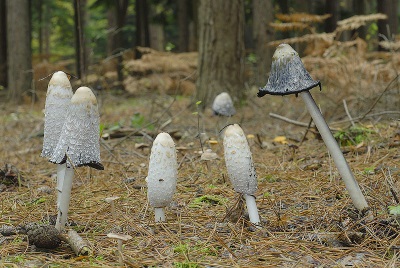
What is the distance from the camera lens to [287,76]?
243cm

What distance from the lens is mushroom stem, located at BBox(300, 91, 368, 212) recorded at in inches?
98.2

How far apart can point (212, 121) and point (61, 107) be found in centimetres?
434

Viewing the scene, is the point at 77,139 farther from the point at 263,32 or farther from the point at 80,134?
the point at 263,32

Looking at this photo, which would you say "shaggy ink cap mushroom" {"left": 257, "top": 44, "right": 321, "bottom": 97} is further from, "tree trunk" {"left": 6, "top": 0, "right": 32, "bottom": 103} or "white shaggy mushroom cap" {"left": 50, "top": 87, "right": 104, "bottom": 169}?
"tree trunk" {"left": 6, "top": 0, "right": 32, "bottom": 103}

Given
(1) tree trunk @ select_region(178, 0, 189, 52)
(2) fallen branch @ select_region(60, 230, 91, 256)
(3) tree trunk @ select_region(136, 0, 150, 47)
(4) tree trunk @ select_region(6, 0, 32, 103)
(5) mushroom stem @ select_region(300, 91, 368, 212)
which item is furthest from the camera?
(1) tree trunk @ select_region(178, 0, 189, 52)

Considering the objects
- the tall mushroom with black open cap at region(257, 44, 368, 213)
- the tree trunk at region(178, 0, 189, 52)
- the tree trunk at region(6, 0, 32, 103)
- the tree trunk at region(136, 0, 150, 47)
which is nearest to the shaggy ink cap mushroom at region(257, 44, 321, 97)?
the tall mushroom with black open cap at region(257, 44, 368, 213)

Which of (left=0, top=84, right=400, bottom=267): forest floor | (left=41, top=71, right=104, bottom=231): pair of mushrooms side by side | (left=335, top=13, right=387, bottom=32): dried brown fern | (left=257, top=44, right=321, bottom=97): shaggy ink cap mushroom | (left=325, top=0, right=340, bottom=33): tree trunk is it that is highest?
(left=325, top=0, right=340, bottom=33): tree trunk

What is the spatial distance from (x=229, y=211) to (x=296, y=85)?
829 mm

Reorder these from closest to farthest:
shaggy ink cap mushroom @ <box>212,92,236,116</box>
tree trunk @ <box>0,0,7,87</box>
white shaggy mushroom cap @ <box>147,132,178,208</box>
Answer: white shaggy mushroom cap @ <box>147,132,178,208</box>, shaggy ink cap mushroom @ <box>212,92,236,116</box>, tree trunk @ <box>0,0,7,87</box>

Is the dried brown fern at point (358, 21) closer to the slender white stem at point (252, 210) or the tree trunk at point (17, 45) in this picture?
the slender white stem at point (252, 210)

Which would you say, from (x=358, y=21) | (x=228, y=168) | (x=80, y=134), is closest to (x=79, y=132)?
(x=80, y=134)

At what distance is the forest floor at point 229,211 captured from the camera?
7.34 feet

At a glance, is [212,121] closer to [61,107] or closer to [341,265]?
[61,107]

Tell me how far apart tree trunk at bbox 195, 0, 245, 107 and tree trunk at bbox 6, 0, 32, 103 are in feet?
17.5
